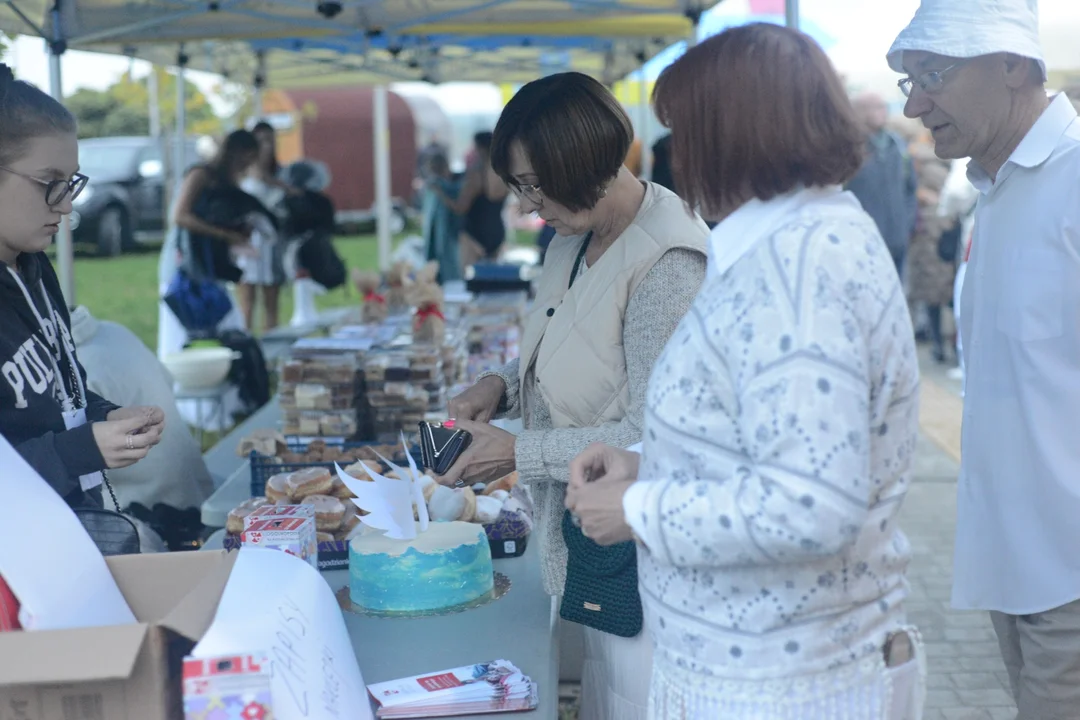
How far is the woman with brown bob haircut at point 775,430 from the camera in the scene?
1.20 m

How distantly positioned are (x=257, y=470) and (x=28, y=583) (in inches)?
56.0

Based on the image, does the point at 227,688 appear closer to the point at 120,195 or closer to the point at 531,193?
the point at 531,193

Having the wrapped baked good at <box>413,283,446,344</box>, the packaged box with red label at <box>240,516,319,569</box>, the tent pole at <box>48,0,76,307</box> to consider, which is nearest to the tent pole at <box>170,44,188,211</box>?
the tent pole at <box>48,0,76,307</box>

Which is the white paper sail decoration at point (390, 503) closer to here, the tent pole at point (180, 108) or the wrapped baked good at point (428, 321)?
the wrapped baked good at point (428, 321)

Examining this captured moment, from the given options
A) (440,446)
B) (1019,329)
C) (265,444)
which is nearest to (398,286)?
(265,444)

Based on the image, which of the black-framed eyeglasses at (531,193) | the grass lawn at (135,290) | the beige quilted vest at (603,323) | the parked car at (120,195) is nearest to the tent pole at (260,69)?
the grass lawn at (135,290)

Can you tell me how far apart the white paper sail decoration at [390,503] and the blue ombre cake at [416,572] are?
3 centimetres

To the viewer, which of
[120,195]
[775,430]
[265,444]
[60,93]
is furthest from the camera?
[120,195]

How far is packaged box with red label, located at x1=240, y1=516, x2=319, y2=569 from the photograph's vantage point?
190cm

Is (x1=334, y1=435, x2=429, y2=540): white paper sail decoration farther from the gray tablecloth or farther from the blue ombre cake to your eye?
the gray tablecloth

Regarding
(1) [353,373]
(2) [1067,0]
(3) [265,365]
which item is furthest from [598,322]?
(2) [1067,0]

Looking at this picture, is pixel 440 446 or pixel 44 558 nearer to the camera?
pixel 44 558

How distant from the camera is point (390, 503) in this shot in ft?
6.81

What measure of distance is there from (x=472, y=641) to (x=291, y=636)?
24.7 inches
